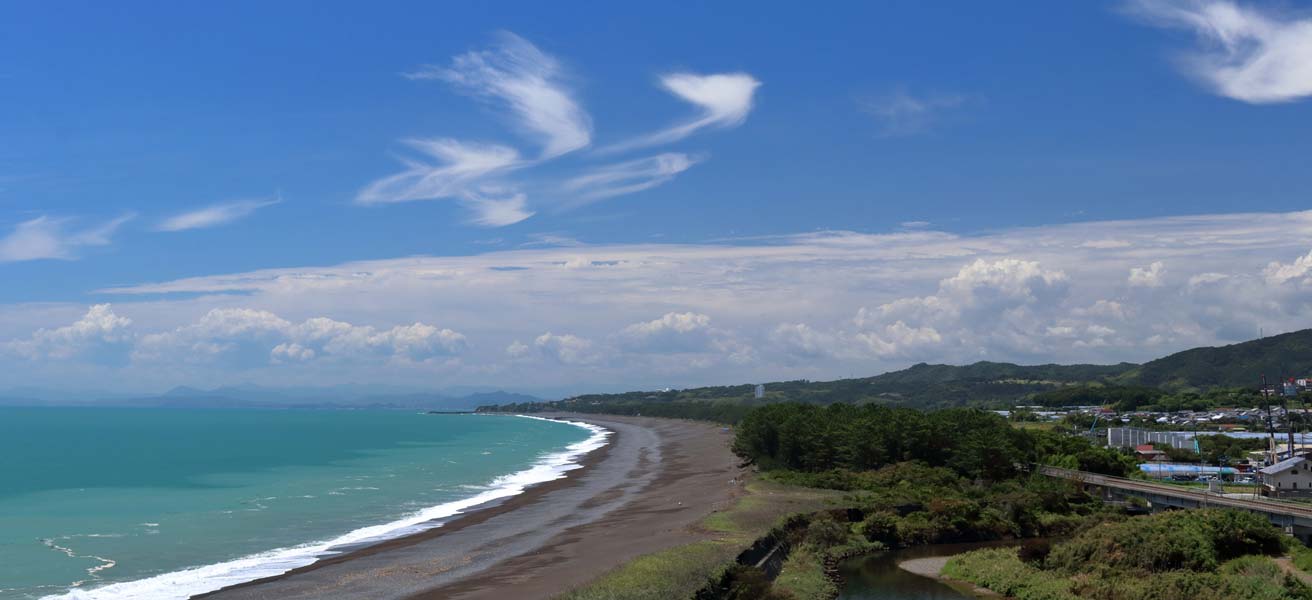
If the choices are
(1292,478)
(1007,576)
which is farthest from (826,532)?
(1292,478)

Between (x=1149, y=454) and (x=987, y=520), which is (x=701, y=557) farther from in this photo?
(x=1149, y=454)

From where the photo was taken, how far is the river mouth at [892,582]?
44.5 m

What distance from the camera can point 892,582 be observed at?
4766 cm

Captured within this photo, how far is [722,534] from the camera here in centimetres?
5116

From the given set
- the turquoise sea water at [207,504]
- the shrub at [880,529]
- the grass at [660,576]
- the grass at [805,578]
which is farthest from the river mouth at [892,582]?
the turquoise sea water at [207,504]

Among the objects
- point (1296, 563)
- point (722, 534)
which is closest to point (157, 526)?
point (722, 534)

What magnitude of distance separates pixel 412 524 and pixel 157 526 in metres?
16.1

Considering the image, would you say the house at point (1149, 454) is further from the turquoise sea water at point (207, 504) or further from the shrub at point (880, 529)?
the turquoise sea water at point (207, 504)

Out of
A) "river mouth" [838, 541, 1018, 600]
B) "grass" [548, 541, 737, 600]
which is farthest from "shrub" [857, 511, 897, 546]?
"grass" [548, 541, 737, 600]

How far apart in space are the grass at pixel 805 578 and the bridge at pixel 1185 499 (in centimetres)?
2471

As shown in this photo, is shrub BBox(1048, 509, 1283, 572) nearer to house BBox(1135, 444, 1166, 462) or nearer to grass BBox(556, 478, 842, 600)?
grass BBox(556, 478, 842, 600)

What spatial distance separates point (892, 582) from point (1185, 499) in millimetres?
28648

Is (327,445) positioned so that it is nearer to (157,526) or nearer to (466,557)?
(157,526)

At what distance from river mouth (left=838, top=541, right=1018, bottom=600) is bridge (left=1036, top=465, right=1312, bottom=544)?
1745 centimetres
